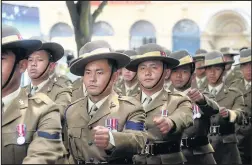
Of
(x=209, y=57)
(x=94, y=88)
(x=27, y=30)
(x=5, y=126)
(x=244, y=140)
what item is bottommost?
(x=244, y=140)

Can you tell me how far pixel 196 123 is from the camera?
516 centimetres

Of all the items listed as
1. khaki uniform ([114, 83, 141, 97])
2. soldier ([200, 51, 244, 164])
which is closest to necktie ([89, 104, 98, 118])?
khaki uniform ([114, 83, 141, 97])

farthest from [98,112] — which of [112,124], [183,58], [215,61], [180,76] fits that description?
[215,61]

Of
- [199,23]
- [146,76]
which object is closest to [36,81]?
[146,76]

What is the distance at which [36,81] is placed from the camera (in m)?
5.28

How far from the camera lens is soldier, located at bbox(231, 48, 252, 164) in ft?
23.3

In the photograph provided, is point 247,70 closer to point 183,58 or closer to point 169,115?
point 183,58

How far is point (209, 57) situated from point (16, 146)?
15.2ft

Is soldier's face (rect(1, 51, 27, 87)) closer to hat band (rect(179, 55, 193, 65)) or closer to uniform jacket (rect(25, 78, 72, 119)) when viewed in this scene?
uniform jacket (rect(25, 78, 72, 119))

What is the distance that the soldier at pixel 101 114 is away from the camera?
331cm

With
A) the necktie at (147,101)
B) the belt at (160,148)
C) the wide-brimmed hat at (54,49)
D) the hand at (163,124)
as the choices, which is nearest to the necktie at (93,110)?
the hand at (163,124)

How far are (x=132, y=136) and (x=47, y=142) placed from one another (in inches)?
29.0

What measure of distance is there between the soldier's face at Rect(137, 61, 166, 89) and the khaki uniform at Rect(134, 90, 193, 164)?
0.46 ft

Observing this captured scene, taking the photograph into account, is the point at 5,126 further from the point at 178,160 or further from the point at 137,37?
the point at 137,37
